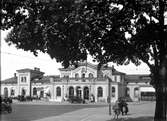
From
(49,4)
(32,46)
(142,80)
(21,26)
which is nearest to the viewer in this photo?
(49,4)

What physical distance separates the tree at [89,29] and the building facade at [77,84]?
164 feet

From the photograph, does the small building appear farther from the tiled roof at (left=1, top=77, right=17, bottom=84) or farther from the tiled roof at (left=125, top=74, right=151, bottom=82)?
the tiled roof at (left=1, top=77, right=17, bottom=84)

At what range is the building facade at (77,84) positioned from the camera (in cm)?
7706

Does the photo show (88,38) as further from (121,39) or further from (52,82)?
(52,82)

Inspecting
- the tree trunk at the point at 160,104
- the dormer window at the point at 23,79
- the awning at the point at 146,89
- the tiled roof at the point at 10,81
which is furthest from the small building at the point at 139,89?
the tree trunk at the point at 160,104

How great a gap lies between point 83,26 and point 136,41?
4.35m

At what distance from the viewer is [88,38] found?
1537cm

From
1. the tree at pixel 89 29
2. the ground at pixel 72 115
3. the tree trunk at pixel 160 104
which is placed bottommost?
the ground at pixel 72 115

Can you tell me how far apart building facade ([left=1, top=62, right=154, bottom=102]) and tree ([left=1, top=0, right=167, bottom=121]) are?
164 feet

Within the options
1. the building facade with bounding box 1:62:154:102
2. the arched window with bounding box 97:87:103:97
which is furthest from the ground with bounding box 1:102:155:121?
the arched window with bounding box 97:87:103:97

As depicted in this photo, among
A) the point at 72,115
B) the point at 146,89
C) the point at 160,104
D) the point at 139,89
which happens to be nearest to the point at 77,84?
the point at 139,89

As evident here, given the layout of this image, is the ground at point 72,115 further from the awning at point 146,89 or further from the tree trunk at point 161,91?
the awning at point 146,89

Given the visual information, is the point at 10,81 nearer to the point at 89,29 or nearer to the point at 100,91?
the point at 100,91

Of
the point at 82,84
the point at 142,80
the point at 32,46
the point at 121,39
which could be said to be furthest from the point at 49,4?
the point at 142,80
